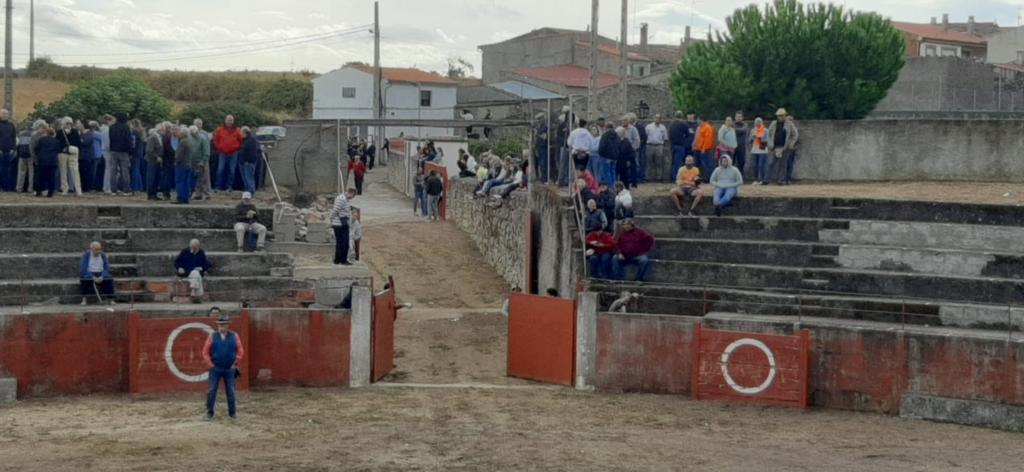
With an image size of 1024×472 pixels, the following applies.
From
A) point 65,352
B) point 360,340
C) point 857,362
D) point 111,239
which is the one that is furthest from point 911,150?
point 65,352

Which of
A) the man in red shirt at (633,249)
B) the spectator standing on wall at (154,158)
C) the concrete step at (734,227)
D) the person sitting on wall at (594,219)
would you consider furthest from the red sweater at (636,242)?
the spectator standing on wall at (154,158)

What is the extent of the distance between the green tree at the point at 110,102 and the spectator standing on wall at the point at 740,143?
107 ft

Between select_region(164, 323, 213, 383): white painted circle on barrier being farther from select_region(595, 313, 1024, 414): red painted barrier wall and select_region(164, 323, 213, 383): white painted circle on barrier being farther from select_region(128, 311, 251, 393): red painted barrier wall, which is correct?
select_region(595, 313, 1024, 414): red painted barrier wall

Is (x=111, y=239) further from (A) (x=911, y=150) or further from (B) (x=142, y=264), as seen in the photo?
(A) (x=911, y=150)

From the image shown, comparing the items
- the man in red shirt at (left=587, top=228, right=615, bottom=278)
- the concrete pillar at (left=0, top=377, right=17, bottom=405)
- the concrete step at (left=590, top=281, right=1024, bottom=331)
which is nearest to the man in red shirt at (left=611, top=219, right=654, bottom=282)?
the man in red shirt at (left=587, top=228, right=615, bottom=278)

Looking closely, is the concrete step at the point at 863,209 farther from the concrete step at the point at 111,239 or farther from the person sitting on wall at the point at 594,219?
Answer: the concrete step at the point at 111,239

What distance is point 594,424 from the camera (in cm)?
2027

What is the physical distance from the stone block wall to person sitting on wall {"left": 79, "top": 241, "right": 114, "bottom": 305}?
1013 centimetres

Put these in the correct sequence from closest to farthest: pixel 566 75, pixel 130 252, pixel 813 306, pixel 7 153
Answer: pixel 813 306
pixel 130 252
pixel 7 153
pixel 566 75

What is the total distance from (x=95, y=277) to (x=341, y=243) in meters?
5.44

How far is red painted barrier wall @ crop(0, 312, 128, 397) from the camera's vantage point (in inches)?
851

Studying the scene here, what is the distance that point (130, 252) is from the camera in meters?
25.6

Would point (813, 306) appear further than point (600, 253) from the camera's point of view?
No

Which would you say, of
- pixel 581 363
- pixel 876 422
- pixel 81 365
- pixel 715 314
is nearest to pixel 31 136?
pixel 81 365
